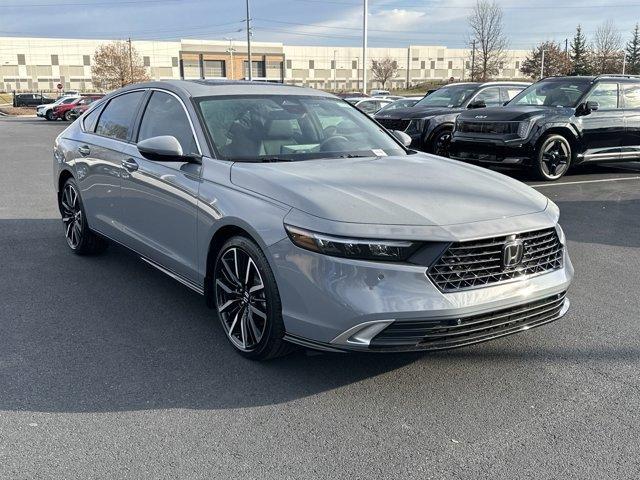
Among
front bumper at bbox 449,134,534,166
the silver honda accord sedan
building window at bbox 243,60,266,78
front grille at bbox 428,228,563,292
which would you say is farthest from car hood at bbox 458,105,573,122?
building window at bbox 243,60,266,78

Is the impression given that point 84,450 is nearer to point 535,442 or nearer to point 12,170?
point 535,442

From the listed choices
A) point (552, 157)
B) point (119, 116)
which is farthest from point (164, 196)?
point (552, 157)

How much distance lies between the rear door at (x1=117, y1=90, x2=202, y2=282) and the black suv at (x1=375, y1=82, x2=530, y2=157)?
8301 millimetres

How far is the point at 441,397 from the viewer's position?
3312 millimetres

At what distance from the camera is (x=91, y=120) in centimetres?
598

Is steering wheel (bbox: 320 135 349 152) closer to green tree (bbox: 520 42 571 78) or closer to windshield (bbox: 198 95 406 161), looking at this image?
windshield (bbox: 198 95 406 161)

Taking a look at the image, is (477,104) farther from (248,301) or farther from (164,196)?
(248,301)

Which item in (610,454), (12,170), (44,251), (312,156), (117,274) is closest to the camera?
(610,454)

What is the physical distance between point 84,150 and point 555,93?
8871mm

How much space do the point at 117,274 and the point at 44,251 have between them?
1.30 metres

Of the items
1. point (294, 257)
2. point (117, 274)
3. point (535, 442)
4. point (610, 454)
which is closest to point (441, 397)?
point (535, 442)

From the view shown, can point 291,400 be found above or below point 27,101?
below

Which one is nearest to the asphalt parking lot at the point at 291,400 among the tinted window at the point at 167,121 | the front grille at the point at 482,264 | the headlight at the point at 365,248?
the front grille at the point at 482,264

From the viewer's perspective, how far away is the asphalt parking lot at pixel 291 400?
8.99 feet
